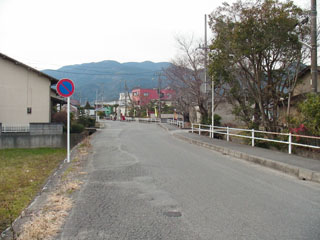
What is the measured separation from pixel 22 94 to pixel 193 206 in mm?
24081

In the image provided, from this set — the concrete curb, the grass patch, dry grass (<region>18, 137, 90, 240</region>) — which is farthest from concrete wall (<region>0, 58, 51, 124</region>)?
dry grass (<region>18, 137, 90, 240</region>)

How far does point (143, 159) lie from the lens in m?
11.7

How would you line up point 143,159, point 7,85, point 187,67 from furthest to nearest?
1. point 187,67
2. point 7,85
3. point 143,159

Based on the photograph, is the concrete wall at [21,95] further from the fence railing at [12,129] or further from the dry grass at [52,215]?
the dry grass at [52,215]

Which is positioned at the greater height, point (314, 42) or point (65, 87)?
point (314, 42)

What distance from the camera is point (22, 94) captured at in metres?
26.2

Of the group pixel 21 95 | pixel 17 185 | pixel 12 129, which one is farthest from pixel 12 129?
pixel 17 185

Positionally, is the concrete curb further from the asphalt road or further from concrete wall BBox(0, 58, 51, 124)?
concrete wall BBox(0, 58, 51, 124)

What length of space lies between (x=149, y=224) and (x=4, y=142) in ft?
62.6

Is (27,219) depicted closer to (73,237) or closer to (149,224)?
(73,237)

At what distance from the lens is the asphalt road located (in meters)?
4.35

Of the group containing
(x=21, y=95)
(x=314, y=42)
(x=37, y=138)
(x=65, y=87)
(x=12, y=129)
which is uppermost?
(x=314, y=42)

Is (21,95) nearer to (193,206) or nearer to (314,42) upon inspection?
(314,42)

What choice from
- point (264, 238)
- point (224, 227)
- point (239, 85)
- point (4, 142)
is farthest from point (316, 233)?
point (4, 142)
